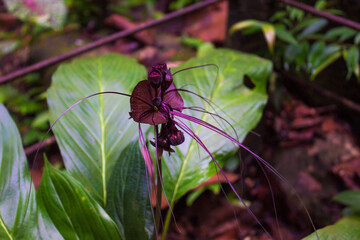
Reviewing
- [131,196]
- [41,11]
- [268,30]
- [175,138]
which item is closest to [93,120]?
[131,196]

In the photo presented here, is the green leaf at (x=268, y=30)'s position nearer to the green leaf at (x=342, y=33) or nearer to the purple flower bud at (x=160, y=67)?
the green leaf at (x=342, y=33)

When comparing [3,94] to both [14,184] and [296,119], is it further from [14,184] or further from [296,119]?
[296,119]

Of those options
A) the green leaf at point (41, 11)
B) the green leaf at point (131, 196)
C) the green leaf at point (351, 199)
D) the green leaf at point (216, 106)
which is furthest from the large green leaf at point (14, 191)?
the green leaf at point (41, 11)

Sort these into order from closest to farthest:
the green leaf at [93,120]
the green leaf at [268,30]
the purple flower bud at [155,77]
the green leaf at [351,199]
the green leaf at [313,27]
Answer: the purple flower bud at [155,77] < the green leaf at [93,120] < the green leaf at [351,199] < the green leaf at [268,30] < the green leaf at [313,27]

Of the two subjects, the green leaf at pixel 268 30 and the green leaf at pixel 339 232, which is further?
the green leaf at pixel 268 30

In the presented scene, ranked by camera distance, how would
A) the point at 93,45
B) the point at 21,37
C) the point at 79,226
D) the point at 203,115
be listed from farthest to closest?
the point at 21,37, the point at 93,45, the point at 203,115, the point at 79,226

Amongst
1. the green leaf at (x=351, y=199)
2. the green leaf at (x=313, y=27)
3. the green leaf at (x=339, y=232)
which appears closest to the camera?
the green leaf at (x=339, y=232)

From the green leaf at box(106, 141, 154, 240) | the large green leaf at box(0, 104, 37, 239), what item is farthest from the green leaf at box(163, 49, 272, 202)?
the large green leaf at box(0, 104, 37, 239)

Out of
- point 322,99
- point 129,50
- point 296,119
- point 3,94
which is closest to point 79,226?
point 296,119
